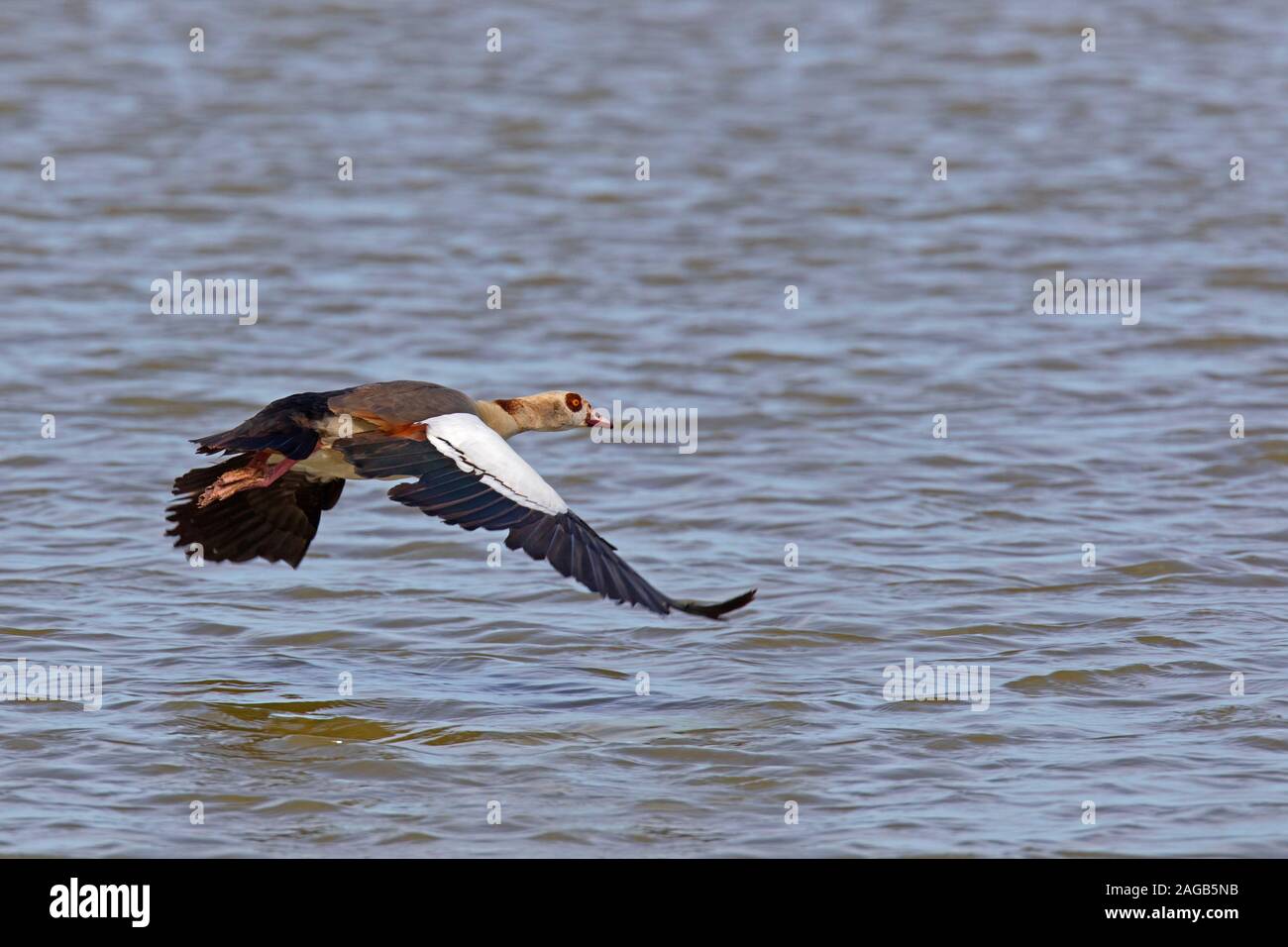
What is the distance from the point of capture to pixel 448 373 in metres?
13.3

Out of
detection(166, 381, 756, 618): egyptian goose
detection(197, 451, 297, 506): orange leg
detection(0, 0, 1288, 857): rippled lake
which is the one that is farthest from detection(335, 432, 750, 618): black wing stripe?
detection(0, 0, 1288, 857): rippled lake

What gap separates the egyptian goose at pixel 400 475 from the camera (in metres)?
7.51

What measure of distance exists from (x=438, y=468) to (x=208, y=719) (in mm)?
1416

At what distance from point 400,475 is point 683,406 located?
5177 millimetres

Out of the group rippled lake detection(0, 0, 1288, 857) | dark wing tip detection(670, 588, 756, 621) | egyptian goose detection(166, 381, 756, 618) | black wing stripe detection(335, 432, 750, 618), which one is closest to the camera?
dark wing tip detection(670, 588, 756, 621)

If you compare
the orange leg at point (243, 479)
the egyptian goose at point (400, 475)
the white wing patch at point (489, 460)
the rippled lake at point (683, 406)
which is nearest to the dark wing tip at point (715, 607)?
the egyptian goose at point (400, 475)

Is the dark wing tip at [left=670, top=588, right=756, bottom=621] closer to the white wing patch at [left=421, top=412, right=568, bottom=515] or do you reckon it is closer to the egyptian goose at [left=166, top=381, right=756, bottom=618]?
the egyptian goose at [left=166, top=381, right=756, bottom=618]

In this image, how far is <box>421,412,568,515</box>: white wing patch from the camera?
774 cm

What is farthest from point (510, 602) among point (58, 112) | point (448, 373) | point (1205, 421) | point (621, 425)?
point (58, 112)

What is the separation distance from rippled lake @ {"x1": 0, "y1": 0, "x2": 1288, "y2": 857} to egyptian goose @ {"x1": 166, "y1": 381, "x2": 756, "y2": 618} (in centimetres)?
56

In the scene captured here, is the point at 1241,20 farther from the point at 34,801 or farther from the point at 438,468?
the point at 34,801

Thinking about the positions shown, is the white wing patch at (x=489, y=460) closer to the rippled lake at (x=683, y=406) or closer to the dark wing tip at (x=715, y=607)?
the dark wing tip at (x=715, y=607)

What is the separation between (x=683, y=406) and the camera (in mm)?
13023

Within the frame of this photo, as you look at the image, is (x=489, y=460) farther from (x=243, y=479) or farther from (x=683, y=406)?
(x=683, y=406)
